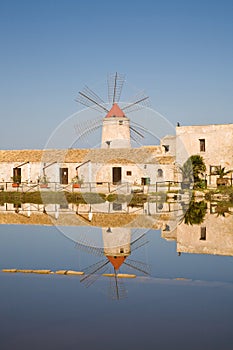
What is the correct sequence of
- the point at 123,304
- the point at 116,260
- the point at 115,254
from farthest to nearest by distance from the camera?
1. the point at 115,254
2. the point at 116,260
3. the point at 123,304

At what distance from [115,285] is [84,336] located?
1.89 metres

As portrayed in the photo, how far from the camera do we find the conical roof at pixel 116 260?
7.97 metres

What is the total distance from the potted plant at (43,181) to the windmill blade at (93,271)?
1627 centimetres

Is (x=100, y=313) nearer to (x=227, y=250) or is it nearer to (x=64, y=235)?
(x=227, y=250)

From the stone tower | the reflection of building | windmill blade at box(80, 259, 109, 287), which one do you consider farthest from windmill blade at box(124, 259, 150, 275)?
the stone tower

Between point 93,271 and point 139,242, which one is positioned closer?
point 93,271

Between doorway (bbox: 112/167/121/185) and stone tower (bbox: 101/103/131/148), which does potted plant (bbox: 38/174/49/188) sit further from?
stone tower (bbox: 101/103/131/148)

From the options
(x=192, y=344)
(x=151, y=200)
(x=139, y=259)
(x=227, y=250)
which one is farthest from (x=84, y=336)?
(x=151, y=200)

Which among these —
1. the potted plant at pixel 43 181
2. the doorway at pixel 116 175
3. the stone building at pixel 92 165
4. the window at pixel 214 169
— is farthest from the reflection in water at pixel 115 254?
the window at pixel 214 169

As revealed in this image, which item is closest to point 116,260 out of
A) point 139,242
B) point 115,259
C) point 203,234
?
point 115,259

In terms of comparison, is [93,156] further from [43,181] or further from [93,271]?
[93,271]

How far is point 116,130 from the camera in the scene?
26000mm

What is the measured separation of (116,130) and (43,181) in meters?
4.31

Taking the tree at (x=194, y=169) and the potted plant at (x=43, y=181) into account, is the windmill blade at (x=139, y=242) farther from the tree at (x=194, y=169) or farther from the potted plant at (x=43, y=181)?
the tree at (x=194, y=169)
